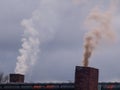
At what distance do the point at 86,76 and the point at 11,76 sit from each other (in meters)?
27.0

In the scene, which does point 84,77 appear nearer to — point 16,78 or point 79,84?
point 79,84

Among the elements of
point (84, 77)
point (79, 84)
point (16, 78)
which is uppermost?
point (16, 78)

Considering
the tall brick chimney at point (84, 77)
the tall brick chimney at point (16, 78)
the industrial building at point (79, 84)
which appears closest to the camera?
the tall brick chimney at point (84, 77)

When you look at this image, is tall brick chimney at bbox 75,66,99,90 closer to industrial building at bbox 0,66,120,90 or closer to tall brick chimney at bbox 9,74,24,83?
industrial building at bbox 0,66,120,90

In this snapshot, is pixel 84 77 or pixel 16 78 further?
pixel 16 78

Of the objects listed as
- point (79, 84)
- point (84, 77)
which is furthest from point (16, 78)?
point (84, 77)

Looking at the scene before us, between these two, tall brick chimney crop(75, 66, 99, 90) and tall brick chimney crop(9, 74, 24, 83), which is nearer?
tall brick chimney crop(75, 66, 99, 90)

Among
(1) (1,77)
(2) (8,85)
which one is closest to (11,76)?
(2) (8,85)

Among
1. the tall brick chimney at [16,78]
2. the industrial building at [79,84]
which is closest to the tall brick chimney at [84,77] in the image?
the industrial building at [79,84]

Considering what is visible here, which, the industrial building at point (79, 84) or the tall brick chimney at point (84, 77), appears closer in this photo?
the tall brick chimney at point (84, 77)

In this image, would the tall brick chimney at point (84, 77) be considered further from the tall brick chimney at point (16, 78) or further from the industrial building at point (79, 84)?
the tall brick chimney at point (16, 78)

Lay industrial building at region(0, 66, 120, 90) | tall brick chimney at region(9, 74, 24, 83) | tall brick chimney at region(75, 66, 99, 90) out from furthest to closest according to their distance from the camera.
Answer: tall brick chimney at region(9, 74, 24, 83) < industrial building at region(0, 66, 120, 90) < tall brick chimney at region(75, 66, 99, 90)

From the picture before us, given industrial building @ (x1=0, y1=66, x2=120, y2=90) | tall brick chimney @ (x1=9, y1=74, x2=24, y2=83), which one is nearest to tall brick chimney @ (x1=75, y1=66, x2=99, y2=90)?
industrial building @ (x1=0, y1=66, x2=120, y2=90)

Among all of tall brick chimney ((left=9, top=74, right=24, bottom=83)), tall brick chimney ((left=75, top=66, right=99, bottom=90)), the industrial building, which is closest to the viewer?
tall brick chimney ((left=75, top=66, right=99, bottom=90))
